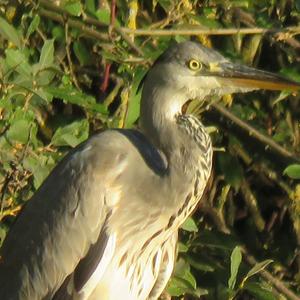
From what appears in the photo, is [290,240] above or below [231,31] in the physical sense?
below

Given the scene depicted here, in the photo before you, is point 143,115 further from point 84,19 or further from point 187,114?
point 84,19

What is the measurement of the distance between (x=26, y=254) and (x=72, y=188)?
0.28m

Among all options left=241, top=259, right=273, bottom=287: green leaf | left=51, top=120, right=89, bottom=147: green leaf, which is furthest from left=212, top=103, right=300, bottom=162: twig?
left=51, top=120, right=89, bottom=147: green leaf

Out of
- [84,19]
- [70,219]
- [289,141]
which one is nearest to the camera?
[70,219]

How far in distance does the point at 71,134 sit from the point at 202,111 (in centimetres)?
69

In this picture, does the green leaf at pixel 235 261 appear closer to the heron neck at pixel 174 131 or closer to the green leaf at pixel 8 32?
the heron neck at pixel 174 131

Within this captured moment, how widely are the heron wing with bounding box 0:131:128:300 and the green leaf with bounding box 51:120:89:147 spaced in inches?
8.0

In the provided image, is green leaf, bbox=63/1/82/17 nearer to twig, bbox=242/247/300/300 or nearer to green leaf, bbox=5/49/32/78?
green leaf, bbox=5/49/32/78

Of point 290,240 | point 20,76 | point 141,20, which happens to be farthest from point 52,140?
point 290,240

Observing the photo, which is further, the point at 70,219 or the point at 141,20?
the point at 141,20

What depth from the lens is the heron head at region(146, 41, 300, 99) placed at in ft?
18.8

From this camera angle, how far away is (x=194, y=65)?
5.74 m

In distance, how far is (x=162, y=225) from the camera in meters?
5.87

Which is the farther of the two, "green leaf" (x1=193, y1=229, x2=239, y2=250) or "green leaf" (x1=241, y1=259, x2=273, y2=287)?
"green leaf" (x1=193, y1=229, x2=239, y2=250)
